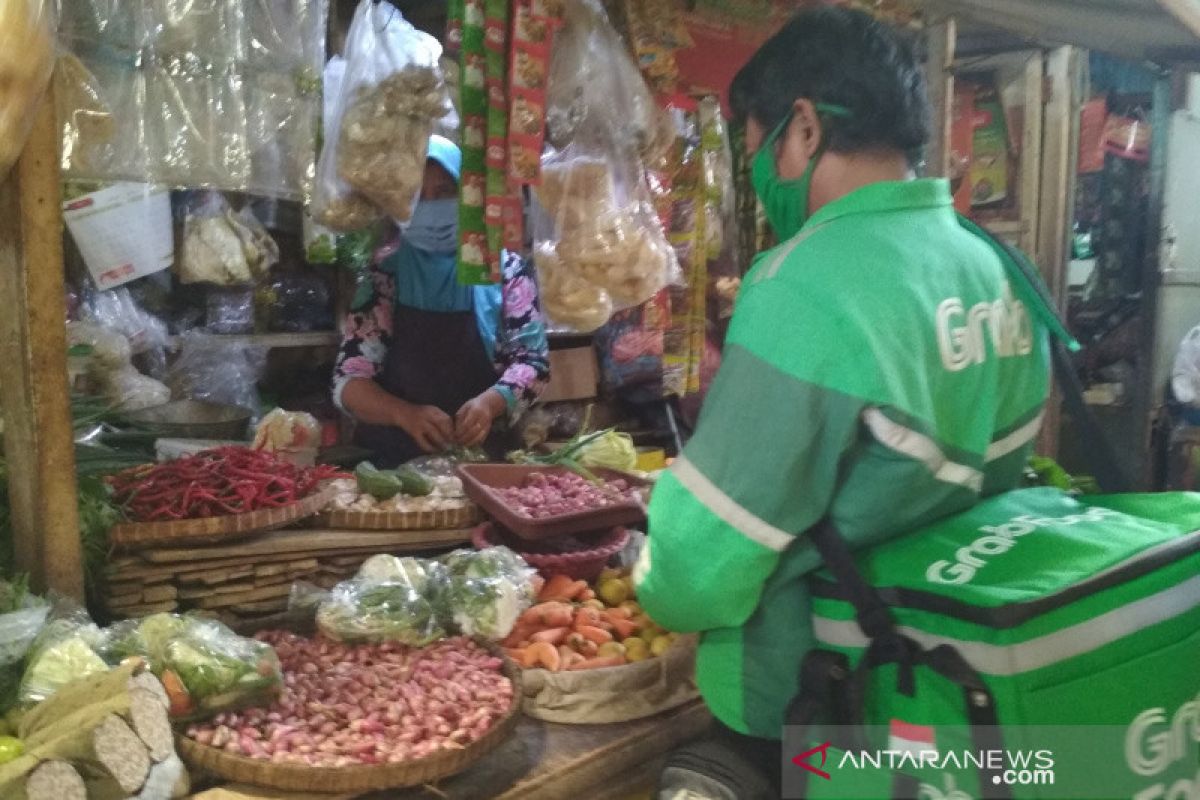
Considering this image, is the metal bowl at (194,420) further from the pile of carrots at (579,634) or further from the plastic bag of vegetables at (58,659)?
the pile of carrots at (579,634)

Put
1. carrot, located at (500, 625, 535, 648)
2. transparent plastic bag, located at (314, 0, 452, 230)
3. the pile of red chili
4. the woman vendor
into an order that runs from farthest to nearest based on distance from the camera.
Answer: the woman vendor, transparent plastic bag, located at (314, 0, 452, 230), the pile of red chili, carrot, located at (500, 625, 535, 648)

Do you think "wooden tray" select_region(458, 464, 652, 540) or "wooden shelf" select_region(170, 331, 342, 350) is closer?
"wooden tray" select_region(458, 464, 652, 540)

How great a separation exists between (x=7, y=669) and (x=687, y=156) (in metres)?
1.78

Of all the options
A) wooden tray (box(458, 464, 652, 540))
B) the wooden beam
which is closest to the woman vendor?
wooden tray (box(458, 464, 652, 540))

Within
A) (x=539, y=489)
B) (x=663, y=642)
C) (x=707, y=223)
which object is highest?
(x=707, y=223)

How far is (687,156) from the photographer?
→ 7.89 feet

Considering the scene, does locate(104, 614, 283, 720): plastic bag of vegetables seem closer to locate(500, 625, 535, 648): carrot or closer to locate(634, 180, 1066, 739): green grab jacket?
locate(500, 625, 535, 648): carrot

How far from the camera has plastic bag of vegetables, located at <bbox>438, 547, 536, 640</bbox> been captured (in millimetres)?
1784

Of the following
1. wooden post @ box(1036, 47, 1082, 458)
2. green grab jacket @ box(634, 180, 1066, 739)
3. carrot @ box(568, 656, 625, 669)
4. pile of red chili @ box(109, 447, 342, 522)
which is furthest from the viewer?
wooden post @ box(1036, 47, 1082, 458)

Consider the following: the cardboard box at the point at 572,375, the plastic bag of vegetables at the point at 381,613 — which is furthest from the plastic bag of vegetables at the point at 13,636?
the cardboard box at the point at 572,375

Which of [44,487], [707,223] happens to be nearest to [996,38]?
[707,223]

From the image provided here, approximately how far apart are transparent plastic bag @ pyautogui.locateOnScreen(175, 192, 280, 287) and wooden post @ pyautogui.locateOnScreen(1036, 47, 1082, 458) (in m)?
3.21

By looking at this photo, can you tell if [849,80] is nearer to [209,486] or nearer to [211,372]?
[209,486]

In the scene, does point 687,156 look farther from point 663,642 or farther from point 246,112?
point 663,642
